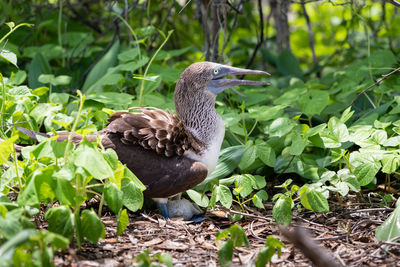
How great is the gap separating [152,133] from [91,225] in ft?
3.80

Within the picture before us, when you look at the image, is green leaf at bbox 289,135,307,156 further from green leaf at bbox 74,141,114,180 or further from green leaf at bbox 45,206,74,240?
green leaf at bbox 45,206,74,240

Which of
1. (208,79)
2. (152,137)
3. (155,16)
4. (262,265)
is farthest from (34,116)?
(155,16)

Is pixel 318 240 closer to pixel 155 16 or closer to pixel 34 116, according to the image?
pixel 34 116

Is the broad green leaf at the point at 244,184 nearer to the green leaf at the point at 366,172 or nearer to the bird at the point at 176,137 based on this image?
the bird at the point at 176,137

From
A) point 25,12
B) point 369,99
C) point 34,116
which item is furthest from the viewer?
point 25,12

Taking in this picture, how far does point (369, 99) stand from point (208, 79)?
1756mm

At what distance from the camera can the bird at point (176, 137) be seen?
373 cm

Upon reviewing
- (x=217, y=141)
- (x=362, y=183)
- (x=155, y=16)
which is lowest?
(x=362, y=183)

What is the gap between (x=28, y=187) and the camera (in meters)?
2.72

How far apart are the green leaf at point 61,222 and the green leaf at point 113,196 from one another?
0.74 feet

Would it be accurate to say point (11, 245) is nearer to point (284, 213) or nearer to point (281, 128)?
point (284, 213)

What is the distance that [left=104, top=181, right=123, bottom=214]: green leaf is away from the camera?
2867 mm

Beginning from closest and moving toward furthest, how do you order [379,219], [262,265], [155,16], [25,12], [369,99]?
1. [262,265]
2. [379,219]
3. [369,99]
4. [25,12]
5. [155,16]

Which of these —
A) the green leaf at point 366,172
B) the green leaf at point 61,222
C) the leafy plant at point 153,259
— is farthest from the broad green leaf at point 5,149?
the green leaf at point 366,172
